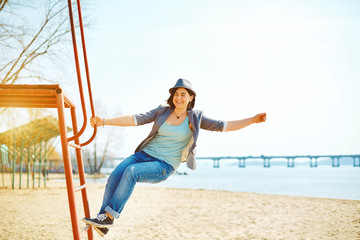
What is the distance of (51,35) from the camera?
43.7 ft

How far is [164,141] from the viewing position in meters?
3.18

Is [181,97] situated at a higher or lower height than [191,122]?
higher

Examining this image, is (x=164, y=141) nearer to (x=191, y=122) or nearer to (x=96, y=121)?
(x=191, y=122)

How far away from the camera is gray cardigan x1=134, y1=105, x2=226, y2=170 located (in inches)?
122

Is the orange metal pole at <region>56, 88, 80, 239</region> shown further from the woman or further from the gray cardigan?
the gray cardigan

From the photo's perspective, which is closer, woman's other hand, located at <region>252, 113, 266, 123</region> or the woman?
the woman

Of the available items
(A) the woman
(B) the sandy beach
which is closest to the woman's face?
(A) the woman

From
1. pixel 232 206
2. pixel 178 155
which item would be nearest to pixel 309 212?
pixel 232 206

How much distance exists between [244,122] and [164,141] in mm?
758

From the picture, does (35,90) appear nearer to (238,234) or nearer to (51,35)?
(238,234)

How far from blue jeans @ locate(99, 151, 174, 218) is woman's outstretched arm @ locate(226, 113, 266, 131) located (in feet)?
2.30

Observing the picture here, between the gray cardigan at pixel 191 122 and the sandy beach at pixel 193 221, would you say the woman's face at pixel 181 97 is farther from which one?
the sandy beach at pixel 193 221

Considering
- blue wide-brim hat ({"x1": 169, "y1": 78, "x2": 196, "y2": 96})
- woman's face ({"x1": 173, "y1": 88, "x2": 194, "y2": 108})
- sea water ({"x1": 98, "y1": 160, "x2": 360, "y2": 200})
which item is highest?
blue wide-brim hat ({"x1": 169, "y1": 78, "x2": 196, "y2": 96})

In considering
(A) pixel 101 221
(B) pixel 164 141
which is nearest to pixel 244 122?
(B) pixel 164 141
